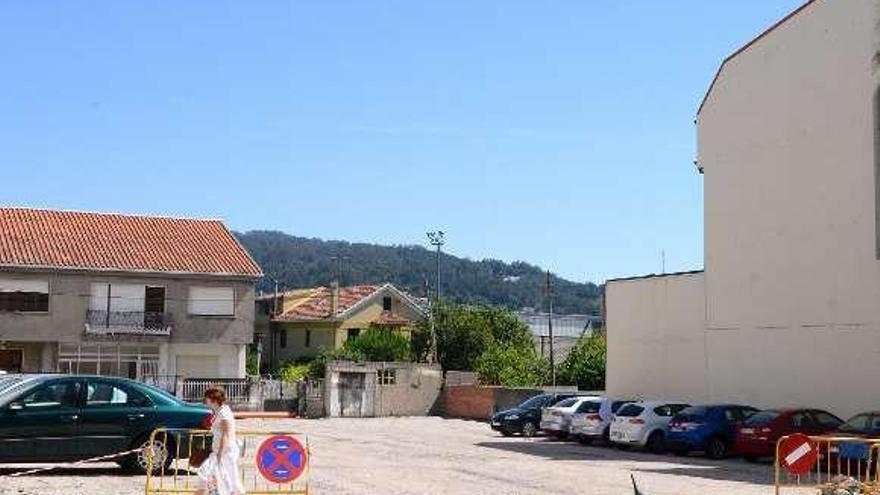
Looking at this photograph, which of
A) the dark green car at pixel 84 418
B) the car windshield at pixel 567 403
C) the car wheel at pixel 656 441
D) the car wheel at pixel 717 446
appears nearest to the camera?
the dark green car at pixel 84 418

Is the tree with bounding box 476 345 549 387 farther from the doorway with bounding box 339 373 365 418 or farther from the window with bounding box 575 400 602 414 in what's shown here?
the window with bounding box 575 400 602 414

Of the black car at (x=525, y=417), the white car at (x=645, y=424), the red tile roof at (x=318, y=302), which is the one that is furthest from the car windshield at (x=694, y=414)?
the red tile roof at (x=318, y=302)

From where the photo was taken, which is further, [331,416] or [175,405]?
[331,416]

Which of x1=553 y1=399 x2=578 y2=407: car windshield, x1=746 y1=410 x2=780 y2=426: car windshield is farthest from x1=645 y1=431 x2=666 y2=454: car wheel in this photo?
x1=553 y1=399 x2=578 y2=407: car windshield

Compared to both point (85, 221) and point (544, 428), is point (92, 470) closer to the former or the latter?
point (544, 428)

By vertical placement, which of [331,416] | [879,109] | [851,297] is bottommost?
[331,416]

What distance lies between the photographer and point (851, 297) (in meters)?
29.8

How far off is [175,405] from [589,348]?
126 feet

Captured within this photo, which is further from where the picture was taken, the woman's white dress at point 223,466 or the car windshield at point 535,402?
the car windshield at point 535,402

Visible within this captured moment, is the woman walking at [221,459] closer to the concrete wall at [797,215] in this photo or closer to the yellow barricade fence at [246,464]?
the yellow barricade fence at [246,464]

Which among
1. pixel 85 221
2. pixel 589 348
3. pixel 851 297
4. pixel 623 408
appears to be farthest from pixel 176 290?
pixel 851 297

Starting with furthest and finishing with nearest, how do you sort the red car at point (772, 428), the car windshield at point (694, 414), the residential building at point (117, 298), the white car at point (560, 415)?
the residential building at point (117, 298)
the white car at point (560, 415)
the car windshield at point (694, 414)
the red car at point (772, 428)

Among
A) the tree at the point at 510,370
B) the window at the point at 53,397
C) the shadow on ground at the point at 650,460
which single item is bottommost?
the shadow on ground at the point at 650,460

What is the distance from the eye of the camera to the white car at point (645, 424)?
30172mm
